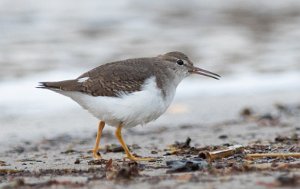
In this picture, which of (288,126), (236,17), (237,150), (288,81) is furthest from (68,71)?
(236,17)

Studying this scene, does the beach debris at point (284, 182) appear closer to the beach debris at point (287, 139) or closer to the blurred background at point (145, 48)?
the beach debris at point (287, 139)

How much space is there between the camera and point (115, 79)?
645cm

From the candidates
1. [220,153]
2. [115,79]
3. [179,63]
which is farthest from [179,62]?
[220,153]

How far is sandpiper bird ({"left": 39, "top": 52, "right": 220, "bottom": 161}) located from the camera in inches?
248

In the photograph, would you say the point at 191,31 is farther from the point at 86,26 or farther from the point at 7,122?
the point at 7,122

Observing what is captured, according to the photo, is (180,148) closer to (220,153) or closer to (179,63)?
(179,63)

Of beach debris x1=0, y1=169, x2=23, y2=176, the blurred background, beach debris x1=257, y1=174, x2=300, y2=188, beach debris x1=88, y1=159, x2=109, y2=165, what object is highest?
the blurred background

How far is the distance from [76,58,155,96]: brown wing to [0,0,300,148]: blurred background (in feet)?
6.93

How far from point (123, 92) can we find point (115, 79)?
0.17 meters

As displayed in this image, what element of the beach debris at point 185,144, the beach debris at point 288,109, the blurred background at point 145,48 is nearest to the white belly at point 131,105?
the beach debris at point 185,144

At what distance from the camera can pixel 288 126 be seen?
27.7 ft

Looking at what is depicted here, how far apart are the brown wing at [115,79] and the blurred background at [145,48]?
83.1 inches

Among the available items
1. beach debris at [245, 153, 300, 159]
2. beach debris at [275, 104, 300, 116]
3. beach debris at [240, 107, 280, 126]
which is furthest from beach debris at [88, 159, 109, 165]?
beach debris at [275, 104, 300, 116]

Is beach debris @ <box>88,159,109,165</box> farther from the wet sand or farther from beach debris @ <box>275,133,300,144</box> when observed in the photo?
beach debris @ <box>275,133,300,144</box>
